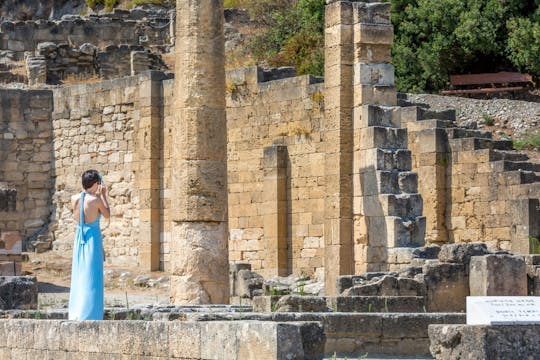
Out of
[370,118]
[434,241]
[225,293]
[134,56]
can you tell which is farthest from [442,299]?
[134,56]

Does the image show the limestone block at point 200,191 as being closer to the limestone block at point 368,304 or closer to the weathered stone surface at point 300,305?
the limestone block at point 368,304

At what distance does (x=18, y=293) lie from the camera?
50.8 ft

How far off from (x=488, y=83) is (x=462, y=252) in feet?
68.9

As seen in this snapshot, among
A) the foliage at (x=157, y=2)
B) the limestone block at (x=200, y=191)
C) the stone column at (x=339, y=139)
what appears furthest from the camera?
the foliage at (x=157, y=2)

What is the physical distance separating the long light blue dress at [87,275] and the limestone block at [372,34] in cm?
980

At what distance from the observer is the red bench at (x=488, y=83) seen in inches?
1421

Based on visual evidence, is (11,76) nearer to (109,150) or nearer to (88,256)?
(109,150)

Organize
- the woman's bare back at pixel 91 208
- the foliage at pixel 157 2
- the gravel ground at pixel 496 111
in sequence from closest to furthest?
the woman's bare back at pixel 91 208, the gravel ground at pixel 496 111, the foliage at pixel 157 2

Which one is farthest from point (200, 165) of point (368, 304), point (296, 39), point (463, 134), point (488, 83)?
point (488, 83)

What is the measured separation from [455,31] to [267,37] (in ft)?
17.5

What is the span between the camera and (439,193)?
24.9 metres

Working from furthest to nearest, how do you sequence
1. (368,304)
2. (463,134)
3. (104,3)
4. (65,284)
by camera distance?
1. (104,3)
2. (463,134)
3. (65,284)
4. (368,304)

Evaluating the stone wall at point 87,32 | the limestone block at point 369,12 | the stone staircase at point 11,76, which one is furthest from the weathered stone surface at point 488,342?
the stone wall at point 87,32

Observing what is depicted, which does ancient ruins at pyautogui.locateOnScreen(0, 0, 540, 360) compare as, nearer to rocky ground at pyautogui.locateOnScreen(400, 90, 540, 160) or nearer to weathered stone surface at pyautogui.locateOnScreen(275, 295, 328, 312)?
weathered stone surface at pyautogui.locateOnScreen(275, 295, 328, 312)
